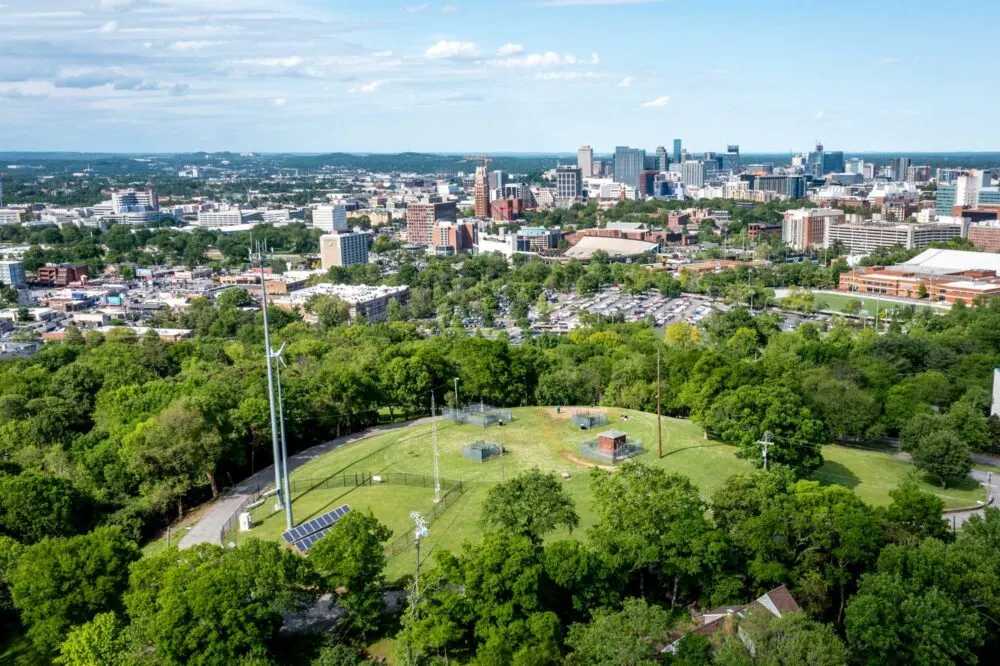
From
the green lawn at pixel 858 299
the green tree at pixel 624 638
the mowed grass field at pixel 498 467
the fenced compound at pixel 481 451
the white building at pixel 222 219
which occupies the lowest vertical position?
the green lawn at pixel 858 299

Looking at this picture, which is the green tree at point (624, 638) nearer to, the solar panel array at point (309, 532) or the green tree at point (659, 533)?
the green tree at point (659, 533)

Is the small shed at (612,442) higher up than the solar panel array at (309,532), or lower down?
higher up

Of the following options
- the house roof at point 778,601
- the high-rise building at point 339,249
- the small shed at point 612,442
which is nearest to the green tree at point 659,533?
the house roof at point 778,601

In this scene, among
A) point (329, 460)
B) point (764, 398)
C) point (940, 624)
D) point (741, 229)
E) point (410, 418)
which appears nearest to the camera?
point (940, 624)

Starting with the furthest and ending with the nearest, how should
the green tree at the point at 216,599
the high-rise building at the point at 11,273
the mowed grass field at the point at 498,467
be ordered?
1. the high-rise building at the point at 11,273
2. the mowed grass field at the point at 498,467
3. the green tree at the point at 216,599

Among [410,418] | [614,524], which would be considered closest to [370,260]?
[410,418]

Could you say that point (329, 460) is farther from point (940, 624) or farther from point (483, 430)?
point (940, 624)

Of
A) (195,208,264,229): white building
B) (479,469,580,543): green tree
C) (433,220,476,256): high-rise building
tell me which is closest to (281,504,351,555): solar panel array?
(479,469,580,543): green tree
